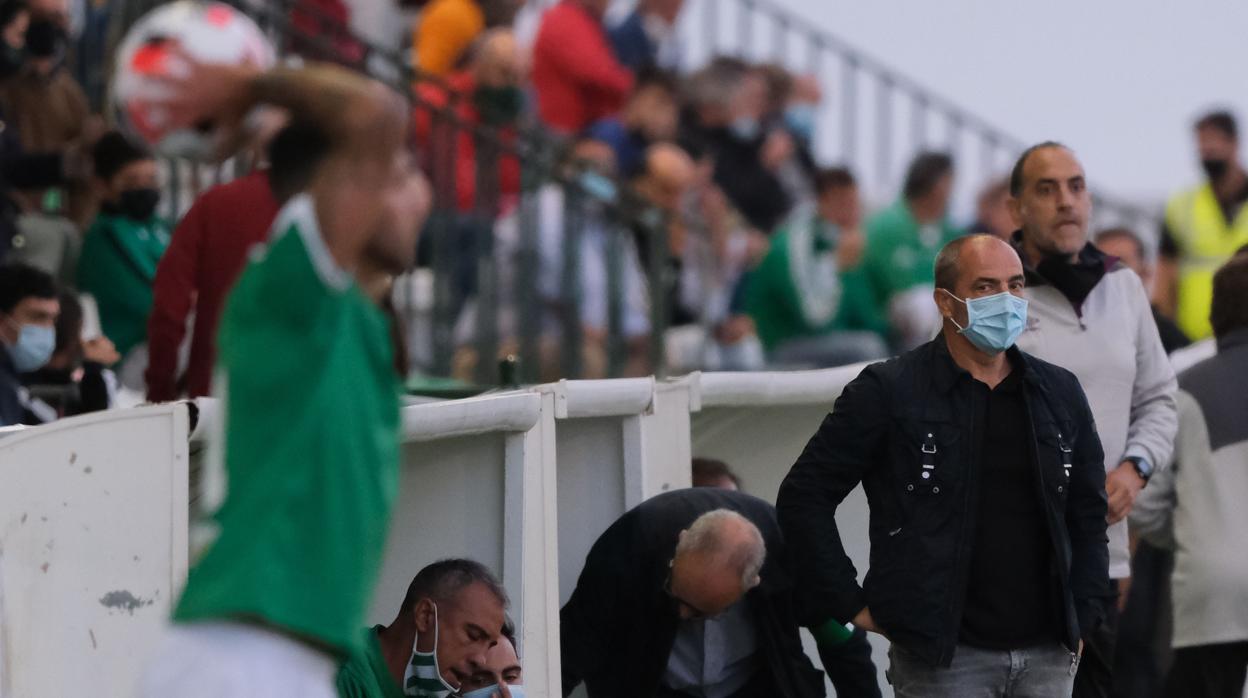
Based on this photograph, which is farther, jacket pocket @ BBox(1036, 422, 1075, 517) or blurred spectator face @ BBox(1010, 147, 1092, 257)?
blurred spectator face @ BBox(1010, 147, 1092, 257)

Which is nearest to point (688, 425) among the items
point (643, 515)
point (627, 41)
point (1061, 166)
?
point (643, 515)

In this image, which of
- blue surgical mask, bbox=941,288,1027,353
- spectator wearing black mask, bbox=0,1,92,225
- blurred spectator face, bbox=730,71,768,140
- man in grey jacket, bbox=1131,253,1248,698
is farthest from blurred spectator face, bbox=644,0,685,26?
blue surgical mask, bbox=941,288,1027,353

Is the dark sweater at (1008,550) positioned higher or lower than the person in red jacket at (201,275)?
lower

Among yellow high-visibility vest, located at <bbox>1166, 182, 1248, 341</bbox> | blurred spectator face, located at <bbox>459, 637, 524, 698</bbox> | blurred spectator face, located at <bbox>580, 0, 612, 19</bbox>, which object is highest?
blurred spectator face, located at <bbox>580, 0, 612, 19</bbox>

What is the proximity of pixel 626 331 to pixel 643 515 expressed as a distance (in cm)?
501

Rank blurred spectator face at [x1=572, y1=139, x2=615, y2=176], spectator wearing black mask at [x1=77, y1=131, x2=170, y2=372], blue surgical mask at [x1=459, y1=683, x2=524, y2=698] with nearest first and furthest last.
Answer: blue surgical mask at [x1=459, y1=683, x2=524, y2=698], spectator wearing black mask at [x1=77, y1=131, x2=170, y2=372], blurred spectator face at [x1=572, y1=139, x2=615, y2=176]

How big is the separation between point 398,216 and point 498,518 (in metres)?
2.46

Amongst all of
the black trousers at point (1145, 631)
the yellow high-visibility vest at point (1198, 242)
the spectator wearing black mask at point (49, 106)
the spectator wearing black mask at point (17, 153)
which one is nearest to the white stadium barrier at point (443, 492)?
the black trousers at point (1145, 631)

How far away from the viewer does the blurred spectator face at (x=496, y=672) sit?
530 centimetres

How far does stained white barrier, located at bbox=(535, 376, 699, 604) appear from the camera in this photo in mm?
6496

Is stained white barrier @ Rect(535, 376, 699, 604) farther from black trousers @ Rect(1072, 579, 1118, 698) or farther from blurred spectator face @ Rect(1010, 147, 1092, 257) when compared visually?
black trousers @ Rect(1072, 579, 1118, 698)

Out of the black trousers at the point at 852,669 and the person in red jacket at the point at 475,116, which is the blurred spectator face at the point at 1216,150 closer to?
the person in red jacket at the point at 475,116

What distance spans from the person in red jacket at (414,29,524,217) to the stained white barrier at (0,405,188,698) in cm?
580

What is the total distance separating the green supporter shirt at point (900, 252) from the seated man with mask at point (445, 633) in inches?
281
